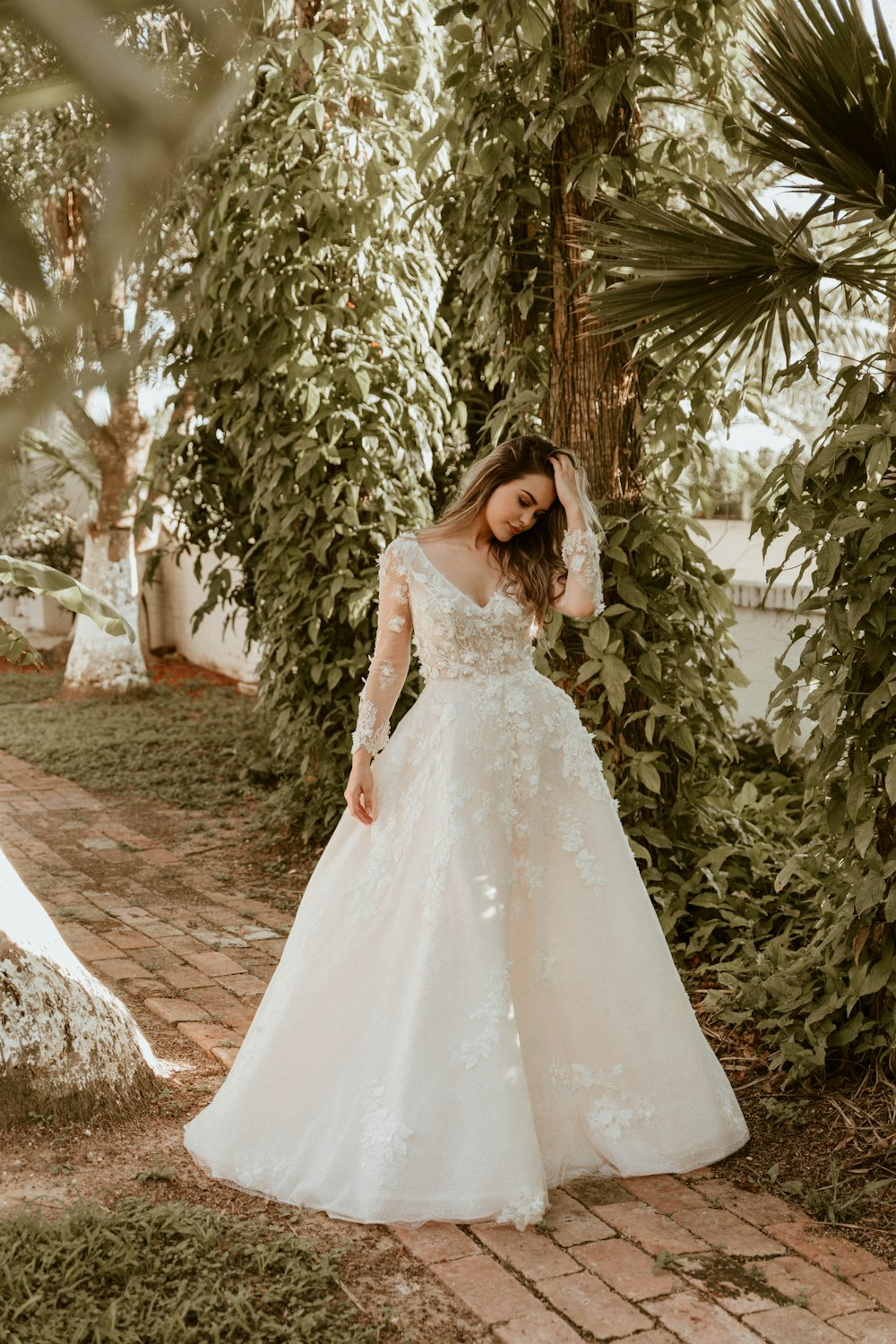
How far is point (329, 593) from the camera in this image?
5922 mm

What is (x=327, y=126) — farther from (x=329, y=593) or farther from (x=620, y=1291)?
(x=620, y=1291)

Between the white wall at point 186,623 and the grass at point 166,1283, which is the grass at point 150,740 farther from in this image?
the grass at point 166,1283

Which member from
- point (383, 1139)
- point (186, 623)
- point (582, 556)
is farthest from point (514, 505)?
point (186, 623)

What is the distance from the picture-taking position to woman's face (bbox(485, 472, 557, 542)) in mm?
3455

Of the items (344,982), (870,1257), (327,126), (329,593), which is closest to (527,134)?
(327,126)

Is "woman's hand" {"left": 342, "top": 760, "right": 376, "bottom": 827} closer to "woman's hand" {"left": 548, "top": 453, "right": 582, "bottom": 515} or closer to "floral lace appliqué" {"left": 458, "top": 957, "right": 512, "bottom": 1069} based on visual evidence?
"floral lace appliqué" {"left": 458, "top": 957, "right": 512, "bottom": 1069}

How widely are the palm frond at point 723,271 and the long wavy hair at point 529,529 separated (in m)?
0.52

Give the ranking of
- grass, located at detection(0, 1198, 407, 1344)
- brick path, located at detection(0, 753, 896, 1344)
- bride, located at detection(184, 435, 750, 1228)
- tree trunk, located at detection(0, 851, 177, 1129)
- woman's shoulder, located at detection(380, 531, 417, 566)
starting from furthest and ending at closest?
1. woman's shoulder, located at detection(380, 531, 417, 566)
2. tree trunk, located at detection(0, 851, 177, 1129)
3. bride, located at detection(184, 435, 750, 1228)
4. brick path, located at detection(0, 753, 896, 1344)
5. grass, located at detection(0, 1198, 407, 1344)

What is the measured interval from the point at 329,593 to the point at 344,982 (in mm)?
2875

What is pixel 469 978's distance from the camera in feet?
10.3

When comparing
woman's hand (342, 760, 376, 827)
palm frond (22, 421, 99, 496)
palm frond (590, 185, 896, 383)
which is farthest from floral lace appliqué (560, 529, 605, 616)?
palm frond (22, 421, 99, 496)

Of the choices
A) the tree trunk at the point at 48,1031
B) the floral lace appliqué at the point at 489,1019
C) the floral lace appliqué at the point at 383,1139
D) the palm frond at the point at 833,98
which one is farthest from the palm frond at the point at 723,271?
the tree trunk at the point at 48,1031

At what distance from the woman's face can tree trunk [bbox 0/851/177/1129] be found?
1580 mm

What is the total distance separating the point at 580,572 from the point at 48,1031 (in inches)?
72.2
